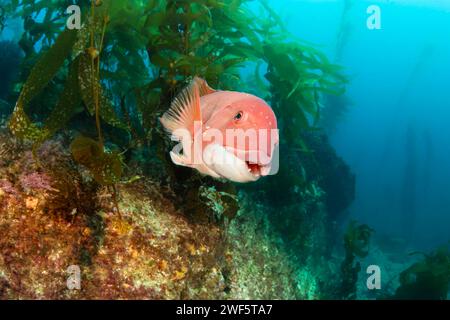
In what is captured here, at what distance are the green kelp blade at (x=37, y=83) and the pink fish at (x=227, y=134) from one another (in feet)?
3.35

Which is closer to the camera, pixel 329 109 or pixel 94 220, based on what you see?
pixel 94 220

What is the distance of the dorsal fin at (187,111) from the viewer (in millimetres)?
1917

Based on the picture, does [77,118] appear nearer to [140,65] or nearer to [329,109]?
[140,65]

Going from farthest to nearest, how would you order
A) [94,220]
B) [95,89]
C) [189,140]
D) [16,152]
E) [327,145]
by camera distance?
1. [327,145]
2. [16,152]
3. [94,220]
4. [95,89]
5. [189,140]

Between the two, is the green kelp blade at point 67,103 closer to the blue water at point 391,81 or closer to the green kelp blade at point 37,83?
the green kelp blade at point 37,83

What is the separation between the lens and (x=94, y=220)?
2432mm

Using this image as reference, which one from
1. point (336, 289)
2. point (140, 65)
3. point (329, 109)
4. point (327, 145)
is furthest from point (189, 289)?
point (329, 109)

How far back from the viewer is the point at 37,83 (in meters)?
2.35

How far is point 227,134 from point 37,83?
1585mm

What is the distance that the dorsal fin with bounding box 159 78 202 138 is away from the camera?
6.29 feet

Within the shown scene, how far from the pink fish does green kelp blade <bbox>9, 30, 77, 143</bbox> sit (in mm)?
1020

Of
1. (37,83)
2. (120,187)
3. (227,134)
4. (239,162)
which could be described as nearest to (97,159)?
(120,187)
